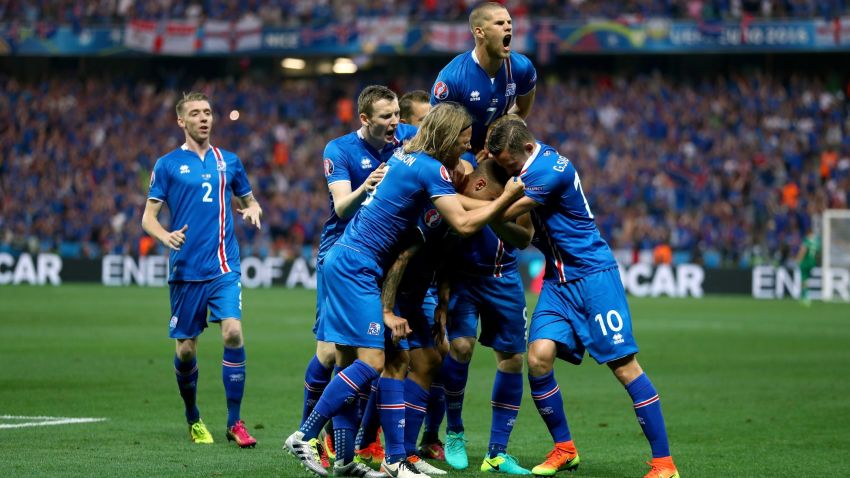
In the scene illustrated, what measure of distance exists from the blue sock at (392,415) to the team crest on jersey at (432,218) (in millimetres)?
1043

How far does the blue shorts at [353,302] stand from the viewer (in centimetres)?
768

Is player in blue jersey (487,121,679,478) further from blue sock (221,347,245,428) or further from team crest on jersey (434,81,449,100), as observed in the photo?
blue sock (221,347,245,428)

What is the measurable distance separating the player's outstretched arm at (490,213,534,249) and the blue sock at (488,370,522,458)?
1081 millimetres

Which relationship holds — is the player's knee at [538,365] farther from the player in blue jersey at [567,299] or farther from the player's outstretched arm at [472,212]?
the player's outstretched arm at [472,212]

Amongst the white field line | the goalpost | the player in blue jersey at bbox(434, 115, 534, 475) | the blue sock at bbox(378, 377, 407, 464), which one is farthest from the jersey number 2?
the goalpost

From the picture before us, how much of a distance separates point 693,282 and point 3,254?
20.9m

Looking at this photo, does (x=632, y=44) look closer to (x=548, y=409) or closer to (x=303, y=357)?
(x=303, y=357)

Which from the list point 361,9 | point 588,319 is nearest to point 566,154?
point 361,9

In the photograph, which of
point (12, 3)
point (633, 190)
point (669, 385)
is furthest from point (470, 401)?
point (12, 3)

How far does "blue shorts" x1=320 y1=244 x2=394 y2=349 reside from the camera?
25.2 ft

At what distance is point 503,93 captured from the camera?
9.05m

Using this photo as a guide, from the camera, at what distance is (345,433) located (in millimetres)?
7891

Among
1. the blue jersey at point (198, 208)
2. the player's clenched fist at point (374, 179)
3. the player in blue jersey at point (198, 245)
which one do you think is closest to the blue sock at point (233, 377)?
the player in blue jersey at point (198, 245)

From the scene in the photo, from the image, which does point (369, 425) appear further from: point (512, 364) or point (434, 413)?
point (512, 364)
